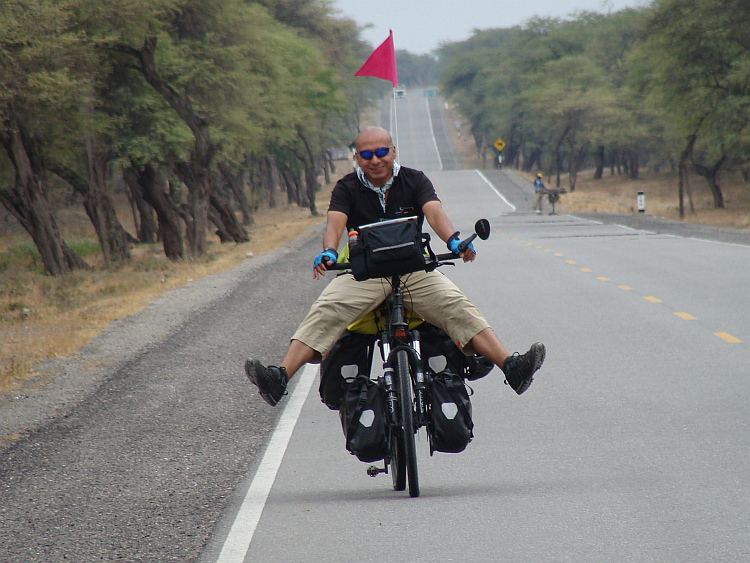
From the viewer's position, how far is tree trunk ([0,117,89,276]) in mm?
23531

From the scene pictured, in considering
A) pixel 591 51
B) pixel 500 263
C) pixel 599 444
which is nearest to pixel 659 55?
pixel 500 263

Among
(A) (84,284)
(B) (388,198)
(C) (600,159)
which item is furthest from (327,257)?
(C) (600,159)

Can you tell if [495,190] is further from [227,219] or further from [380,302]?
[380,302]

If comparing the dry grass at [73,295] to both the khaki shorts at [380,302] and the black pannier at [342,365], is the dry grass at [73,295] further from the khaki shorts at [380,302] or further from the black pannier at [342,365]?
the khaki shorts at [380,302]

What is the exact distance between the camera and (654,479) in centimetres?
553

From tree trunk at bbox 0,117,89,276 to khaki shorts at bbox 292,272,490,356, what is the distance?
1893cm

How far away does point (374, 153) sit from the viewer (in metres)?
5.45

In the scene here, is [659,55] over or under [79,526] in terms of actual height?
over

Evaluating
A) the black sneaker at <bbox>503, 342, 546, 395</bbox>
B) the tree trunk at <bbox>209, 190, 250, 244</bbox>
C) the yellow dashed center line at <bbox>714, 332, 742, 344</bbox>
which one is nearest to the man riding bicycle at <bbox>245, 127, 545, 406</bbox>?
the black sneaker at <bbox>503, 342, 546, 395</bbox>

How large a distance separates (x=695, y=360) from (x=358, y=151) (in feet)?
16.1

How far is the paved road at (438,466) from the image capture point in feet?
15.4

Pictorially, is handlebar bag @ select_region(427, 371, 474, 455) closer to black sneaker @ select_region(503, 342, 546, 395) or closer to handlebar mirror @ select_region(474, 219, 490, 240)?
black sneaker @ select_region(503, 342, 546, 395)

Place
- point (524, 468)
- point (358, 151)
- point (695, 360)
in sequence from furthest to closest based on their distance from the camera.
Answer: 1. point (695, 360)
2. point (524, 468)
3. point (358, 151)

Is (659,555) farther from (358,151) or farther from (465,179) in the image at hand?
(465,179)
